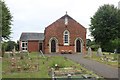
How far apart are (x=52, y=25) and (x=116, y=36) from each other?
38.7 feet

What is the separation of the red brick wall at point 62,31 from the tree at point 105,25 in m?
3.09

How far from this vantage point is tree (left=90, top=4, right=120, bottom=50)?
2084 inches

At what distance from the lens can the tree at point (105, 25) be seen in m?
52.9

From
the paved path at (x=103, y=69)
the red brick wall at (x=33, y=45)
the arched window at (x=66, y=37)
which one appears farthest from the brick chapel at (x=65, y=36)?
the paved path at (x=103, y=69)

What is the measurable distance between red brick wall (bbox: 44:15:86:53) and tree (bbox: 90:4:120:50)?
3090mm

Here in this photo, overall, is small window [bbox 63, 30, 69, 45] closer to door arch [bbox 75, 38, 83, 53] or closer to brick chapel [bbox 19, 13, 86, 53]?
brick chapel [bbox 19, 13, 86, 53]

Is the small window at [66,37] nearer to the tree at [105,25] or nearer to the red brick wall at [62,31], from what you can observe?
the red brick wall at [62,31]

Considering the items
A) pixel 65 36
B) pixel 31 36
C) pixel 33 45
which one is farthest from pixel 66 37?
pixel 31 36

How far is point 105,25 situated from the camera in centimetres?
5334

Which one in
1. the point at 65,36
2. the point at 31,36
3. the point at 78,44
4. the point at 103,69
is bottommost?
the point at 103,69

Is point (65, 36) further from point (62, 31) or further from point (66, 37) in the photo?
point (62, 31)

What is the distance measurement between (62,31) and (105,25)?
26.7 feet

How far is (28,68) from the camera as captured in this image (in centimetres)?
2414

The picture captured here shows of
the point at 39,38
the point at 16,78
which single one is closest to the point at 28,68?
the point at 16,78
